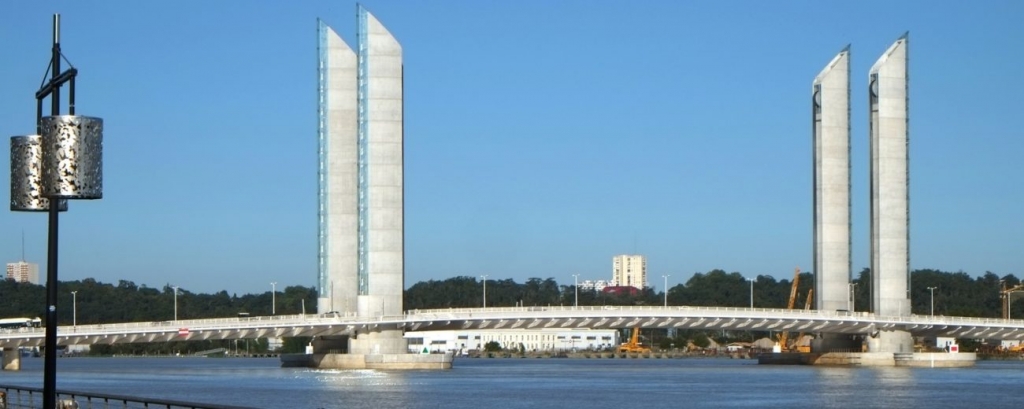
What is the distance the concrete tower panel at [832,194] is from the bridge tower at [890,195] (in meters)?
1.45

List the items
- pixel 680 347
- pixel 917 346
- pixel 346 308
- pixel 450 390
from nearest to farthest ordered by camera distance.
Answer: pixel 450 390 < pixel 346 308 < pixel 917 346 < pixel 680 347

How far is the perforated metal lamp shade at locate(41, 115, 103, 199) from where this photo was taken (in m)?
16.4

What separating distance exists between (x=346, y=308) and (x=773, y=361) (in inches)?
1247

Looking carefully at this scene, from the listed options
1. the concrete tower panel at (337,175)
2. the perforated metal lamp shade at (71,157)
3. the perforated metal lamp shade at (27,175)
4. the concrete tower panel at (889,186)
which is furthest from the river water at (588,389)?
the perforated metal lamp shade at (71,157)

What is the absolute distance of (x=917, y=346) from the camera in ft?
461

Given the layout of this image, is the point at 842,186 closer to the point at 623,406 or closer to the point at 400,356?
the point at 400,356

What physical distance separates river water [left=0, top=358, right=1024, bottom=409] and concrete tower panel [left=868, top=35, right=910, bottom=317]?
5.62 metres

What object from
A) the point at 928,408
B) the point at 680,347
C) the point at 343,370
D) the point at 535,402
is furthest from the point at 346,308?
the point at 680,347

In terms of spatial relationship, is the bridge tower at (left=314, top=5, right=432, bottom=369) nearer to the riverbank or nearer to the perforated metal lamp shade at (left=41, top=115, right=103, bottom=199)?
the perforated metal lamp shade at (left=41, top=115, right=103, bottom=199)

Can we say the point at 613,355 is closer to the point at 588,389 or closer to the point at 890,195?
the point at 890,195

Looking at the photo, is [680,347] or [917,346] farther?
[680,347]

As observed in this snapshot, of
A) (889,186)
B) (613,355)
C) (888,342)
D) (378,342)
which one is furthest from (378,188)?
(613,355)

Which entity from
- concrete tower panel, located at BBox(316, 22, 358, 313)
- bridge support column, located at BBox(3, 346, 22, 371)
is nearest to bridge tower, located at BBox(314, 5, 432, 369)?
concrete tower panel, located at BBox(316, 22, 358, 313)

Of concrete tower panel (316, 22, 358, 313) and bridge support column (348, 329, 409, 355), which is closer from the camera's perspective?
bridge support column (348, 329, 409, 355)
